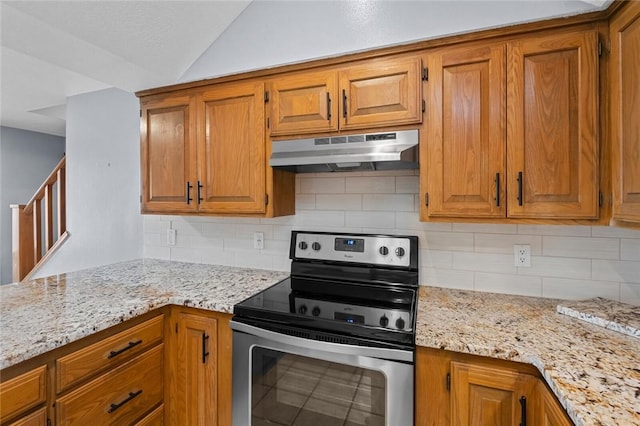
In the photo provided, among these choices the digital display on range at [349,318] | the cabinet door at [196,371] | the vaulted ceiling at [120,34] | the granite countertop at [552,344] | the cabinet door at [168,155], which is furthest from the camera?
the cabinet door at [168,155]

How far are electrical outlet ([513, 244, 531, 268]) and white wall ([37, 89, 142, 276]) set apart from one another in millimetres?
2574

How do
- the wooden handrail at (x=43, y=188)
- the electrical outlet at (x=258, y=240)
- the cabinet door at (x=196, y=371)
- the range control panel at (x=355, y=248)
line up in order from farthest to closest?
the wooden handrail at (x=43, y=188) < the electrical outlet at (x=258, y=240) < the range control panel at (x=355, y=248) < the cabinet door at (x=196, y=371)

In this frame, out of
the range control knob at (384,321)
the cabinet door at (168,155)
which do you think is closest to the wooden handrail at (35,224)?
the cabinet door at (168,155)

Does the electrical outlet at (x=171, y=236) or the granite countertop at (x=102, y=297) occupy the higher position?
the electrical outlet at (x=171, y=236)

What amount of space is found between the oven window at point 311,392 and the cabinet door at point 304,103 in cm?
110

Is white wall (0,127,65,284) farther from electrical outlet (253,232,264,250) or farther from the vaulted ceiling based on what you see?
electrical outlet (253,232,264,250)

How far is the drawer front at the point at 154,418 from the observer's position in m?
1.52

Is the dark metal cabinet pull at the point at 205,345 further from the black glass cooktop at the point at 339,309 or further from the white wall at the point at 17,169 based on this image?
the white wall at the point at 17,169

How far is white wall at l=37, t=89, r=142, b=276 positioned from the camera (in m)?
2.62

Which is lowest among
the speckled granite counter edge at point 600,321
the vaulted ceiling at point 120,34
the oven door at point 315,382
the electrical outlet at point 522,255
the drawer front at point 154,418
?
the drawer front at point 154,418

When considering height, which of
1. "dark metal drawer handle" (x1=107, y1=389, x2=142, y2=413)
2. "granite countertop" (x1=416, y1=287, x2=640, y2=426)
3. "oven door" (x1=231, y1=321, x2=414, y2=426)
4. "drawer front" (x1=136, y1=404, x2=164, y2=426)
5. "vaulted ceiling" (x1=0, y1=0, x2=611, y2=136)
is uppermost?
"vaulted ceiling" (x1=0, y1=0, x2=611, y2=136)

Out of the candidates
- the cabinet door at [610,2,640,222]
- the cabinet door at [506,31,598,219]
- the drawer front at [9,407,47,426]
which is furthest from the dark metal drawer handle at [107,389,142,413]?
the cabinet door at [610,2,640,222]

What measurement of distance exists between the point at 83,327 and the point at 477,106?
183cm

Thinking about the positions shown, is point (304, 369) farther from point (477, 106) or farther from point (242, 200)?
point (477, 106)
